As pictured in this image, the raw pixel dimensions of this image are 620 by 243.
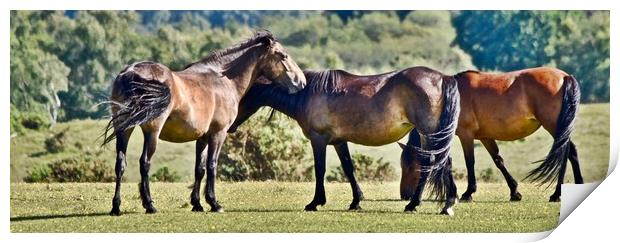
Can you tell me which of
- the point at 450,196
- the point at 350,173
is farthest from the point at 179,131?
the point at 450,196

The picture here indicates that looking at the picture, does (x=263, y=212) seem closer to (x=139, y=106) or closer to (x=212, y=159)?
(x=212, y=159)

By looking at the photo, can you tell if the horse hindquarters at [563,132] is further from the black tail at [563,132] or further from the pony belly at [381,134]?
the pony belly at [381,134]

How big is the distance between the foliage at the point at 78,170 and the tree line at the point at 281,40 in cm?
56

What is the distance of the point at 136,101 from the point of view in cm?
1332

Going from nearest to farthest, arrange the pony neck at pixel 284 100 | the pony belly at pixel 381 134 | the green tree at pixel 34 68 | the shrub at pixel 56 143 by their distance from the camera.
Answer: the pony belly at pixel 381 134
the pony neck at pixel 284 100
the green tree at pixel 34 68
the shrub at pixel 56 143

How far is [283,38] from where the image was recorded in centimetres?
1700

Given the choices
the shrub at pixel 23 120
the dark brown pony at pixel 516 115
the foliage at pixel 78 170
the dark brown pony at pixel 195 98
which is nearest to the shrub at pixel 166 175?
the foliage at pixel 78 170

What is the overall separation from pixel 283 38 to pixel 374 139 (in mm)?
2597

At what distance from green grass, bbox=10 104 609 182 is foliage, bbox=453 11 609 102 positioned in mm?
453

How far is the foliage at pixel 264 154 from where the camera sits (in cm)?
1666

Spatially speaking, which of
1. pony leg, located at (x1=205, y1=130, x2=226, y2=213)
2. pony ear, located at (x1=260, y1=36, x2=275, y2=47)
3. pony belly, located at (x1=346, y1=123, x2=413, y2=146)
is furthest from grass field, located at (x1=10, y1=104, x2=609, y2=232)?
pony ear, located at (x1=260, y1=36, x2=275, y2=47)

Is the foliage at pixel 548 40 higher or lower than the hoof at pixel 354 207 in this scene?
higher

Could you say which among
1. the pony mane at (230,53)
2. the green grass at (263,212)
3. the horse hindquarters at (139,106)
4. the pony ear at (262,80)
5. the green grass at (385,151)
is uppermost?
the pony mane at (230,53)

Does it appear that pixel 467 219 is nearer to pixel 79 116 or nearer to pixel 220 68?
pixel 220 68
